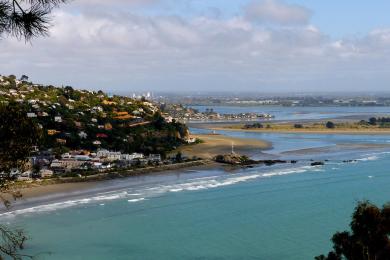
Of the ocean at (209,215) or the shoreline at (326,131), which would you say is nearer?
the ocean at (209,215)

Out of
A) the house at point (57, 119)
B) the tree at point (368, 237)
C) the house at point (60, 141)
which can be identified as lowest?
the house at point (60, 141)

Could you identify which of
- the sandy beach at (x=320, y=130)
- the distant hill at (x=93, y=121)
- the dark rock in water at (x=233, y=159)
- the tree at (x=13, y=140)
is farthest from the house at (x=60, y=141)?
the tree at (x=13, y=140)

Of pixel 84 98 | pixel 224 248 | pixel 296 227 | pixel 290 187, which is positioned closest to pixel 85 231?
pixel 224 248

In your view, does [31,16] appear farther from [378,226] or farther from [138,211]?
[138,211]

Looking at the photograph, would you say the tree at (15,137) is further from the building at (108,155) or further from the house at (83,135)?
the house at (83,135)

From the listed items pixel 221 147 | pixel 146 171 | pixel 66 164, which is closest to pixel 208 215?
pixel 146 171

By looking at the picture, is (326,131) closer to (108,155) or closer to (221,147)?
(221,147)
